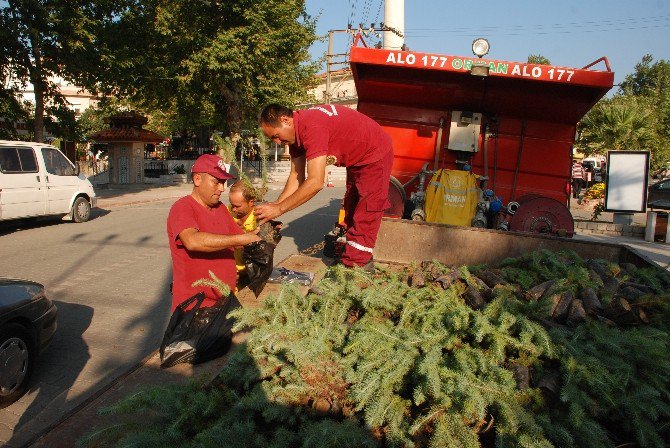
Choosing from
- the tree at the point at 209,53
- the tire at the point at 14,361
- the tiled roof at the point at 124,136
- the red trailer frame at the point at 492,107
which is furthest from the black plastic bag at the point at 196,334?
the tiled roof at the point at 124,136

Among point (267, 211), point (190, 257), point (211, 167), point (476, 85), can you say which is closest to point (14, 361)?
point (190, 257)

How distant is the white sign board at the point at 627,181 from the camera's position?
11852 millimetres

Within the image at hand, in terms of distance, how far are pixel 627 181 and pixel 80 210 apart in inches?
535

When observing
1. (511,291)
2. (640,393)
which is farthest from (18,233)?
(640,393)

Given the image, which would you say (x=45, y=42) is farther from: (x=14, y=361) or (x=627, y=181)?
(x=627, y=181)

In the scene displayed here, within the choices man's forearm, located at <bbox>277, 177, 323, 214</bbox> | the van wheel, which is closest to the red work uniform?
man's forearm, located at <bbox>277, 177, 323, 214</bbox>

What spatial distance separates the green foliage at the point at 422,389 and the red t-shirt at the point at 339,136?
1383 millimetres

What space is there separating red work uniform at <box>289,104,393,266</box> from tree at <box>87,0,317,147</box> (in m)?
15.1

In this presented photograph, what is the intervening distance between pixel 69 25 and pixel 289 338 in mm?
14827

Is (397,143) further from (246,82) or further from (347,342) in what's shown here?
(246,82)

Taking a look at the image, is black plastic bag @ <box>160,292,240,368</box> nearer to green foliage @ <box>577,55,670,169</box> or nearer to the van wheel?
the van wheel

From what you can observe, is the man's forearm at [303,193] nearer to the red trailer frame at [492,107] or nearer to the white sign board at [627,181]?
the red trailer frame at [492,107]

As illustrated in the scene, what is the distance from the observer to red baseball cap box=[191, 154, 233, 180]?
337 cm

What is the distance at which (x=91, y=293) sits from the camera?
20.0ft
